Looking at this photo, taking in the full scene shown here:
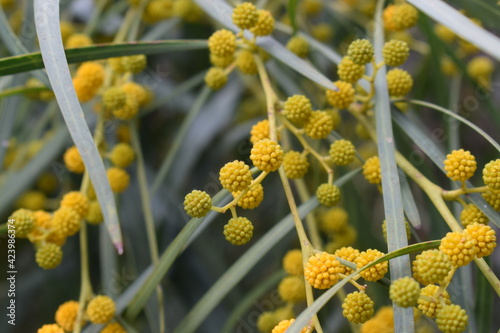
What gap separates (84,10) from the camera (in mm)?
1181

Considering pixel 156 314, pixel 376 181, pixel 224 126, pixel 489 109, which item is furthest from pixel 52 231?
pixel 489 109

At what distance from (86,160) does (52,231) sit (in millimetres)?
237

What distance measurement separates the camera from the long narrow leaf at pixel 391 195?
0.50 metres

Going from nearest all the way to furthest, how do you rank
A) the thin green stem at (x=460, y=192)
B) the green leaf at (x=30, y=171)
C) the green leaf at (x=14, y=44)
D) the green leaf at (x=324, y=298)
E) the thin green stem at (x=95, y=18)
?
1. the green leaf at (x=324, y=298)
2. the thin green stem at (x=460, y=192)
3. the green leaf at (x=14, y=44)
4. the green leaf at (x=30, y=171)
5. the thin green stem at (x=95, y=18)

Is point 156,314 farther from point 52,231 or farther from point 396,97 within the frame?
point 396,97

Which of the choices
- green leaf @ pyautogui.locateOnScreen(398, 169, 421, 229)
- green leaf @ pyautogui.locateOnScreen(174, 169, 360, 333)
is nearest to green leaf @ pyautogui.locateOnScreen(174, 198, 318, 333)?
green leaf @ pyautogui.locateOnScreen(174, 169, 360, 333)

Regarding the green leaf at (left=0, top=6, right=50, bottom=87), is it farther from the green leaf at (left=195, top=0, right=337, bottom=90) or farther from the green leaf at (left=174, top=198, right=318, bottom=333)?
the green leaf at (left=174, top=198, right=318, bottom=333)

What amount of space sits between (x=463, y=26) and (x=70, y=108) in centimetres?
40

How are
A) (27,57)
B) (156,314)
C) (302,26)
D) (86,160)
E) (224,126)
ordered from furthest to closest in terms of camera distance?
(224,126) → (302,26) → (156,314) → (27,57) → (86,160)

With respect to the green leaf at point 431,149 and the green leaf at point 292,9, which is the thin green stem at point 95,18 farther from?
the green leaf at point 431,149

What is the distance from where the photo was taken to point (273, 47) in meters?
0.73

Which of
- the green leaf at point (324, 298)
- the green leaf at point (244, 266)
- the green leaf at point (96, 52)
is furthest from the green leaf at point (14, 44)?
the green leaf at point (324, 298)

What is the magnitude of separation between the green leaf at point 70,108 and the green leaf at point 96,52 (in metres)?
0.07

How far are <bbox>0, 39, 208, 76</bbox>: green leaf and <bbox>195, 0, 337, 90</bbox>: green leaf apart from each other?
45 millimetres
